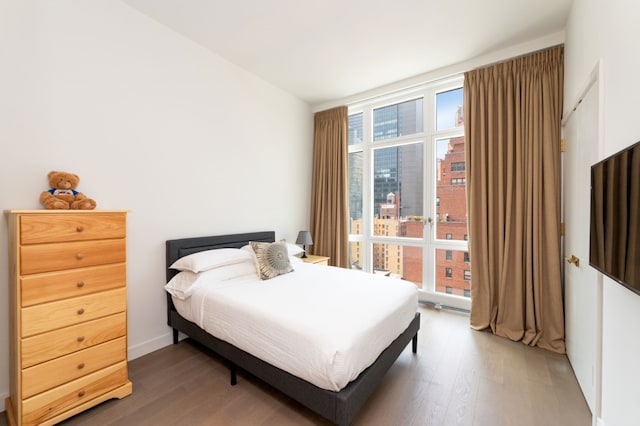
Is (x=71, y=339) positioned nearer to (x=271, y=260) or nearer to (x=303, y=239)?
(x=271, y=260)

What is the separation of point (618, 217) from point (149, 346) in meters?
3.39

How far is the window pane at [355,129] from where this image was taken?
4.30 metres

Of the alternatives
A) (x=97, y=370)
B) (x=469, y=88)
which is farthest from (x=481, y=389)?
(x=469, y=88)

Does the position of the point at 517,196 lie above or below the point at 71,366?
above

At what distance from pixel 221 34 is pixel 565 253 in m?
3.97

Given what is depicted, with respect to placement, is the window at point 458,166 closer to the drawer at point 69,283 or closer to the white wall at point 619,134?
the white wall at point 619,134

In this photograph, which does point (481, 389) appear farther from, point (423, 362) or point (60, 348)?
point (60, 348)

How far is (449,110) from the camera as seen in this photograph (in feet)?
11.5

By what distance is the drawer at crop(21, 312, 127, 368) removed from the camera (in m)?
1.51

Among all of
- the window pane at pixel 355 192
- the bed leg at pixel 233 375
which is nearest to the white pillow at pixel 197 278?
the bed leg at pixel 233 375

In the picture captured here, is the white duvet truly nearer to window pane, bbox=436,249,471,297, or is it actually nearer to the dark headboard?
the dark headboard

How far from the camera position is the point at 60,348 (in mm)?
1617

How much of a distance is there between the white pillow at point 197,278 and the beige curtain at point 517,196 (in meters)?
2.59

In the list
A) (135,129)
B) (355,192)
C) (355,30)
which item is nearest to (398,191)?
(355,192)
